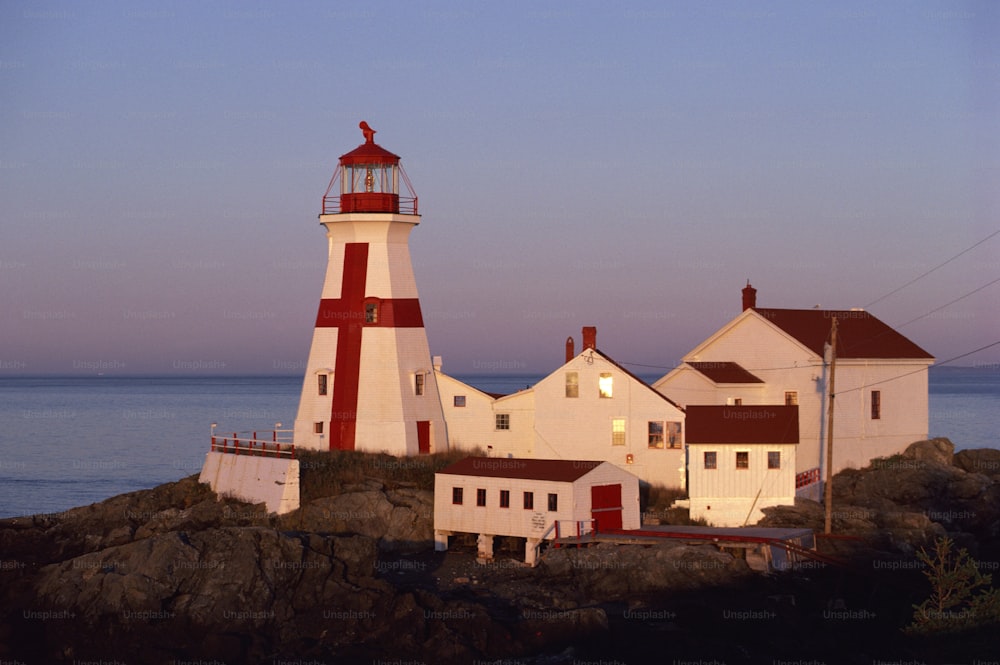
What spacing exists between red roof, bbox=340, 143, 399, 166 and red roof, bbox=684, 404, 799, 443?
11786mm

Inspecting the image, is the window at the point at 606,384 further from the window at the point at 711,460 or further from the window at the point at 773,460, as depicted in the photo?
the window at the point at 773,460

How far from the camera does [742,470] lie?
34.6 metres

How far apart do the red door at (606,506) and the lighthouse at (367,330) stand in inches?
308

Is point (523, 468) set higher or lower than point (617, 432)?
lower

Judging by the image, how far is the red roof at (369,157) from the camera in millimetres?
38562

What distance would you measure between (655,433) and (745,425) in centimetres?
379

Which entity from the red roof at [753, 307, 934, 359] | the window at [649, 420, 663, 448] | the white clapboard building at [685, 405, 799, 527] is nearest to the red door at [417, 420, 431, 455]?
the window at [649, 420, 663, 448]

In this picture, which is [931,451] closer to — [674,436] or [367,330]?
[674,436]

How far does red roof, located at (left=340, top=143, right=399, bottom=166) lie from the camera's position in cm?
3856

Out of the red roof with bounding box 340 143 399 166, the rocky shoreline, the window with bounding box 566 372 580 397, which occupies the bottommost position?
the rocky shoreline

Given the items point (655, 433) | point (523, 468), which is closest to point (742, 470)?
point (655, 433)

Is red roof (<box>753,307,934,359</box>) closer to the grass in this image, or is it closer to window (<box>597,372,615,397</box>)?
window (<box>597,372,615,397</box>)

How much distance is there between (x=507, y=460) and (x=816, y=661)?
39.8 feet

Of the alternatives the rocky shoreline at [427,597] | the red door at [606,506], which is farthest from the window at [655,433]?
the red door at [606,506]
